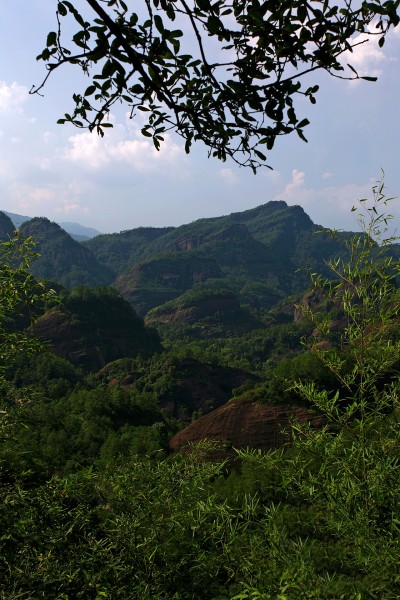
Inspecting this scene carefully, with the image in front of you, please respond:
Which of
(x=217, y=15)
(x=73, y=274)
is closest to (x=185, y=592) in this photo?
(x=217, y=15)

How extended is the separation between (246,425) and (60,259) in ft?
556

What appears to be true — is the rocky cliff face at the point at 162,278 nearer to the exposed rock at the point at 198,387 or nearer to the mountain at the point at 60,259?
the mountain at the point at 60,259

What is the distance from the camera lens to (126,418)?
145 feet

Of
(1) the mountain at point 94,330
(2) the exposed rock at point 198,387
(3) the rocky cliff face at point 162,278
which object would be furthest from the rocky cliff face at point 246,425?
(3) the rocky cliff face at point 162,278

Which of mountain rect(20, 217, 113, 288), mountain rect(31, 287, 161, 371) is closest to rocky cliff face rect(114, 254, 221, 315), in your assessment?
mountain rect(20, 217, 113, 288)

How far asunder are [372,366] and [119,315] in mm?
87926

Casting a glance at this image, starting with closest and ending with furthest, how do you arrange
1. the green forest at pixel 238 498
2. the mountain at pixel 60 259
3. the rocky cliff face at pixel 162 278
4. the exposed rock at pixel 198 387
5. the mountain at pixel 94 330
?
1. the green forest at pixel 238 498
2. the exposed rock at pixel 198 387
3. the mountain at pixel 94 330
4. the rocky cliff face at pixel 162 278
5. the mountain at pixel 60 259

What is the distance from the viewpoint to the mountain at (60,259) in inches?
6993

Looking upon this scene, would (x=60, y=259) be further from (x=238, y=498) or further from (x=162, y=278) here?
(x=238, y=498)

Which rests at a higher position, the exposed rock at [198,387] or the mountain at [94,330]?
the mountain at [94,330]

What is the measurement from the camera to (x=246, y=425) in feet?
98.7

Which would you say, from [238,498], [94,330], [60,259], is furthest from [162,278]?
[238,498]

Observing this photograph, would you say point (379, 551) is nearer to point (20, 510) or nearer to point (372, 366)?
point (372, 366)

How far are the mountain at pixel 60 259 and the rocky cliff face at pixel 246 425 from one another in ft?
499
